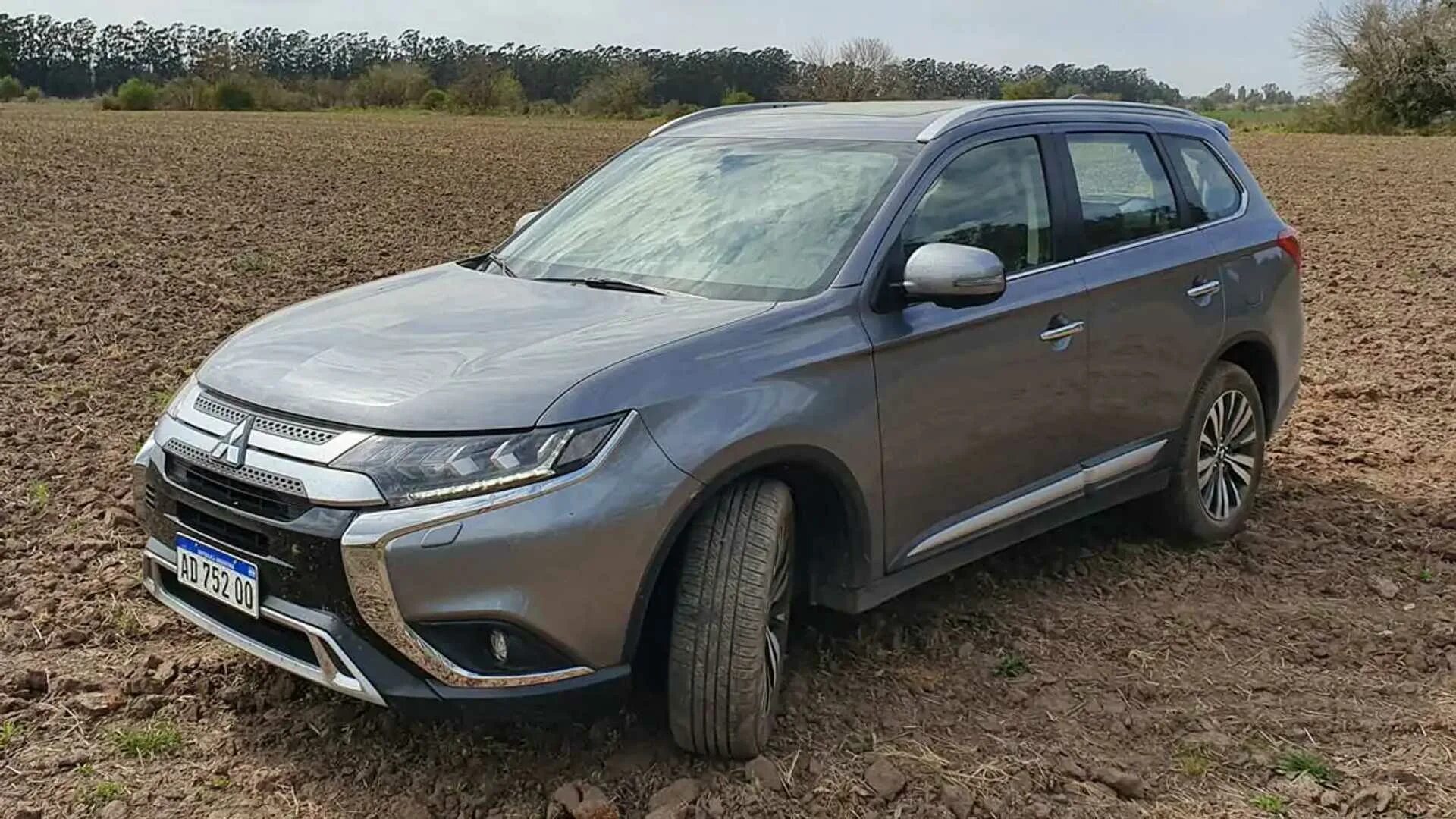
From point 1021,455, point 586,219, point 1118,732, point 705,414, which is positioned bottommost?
point 1118,732

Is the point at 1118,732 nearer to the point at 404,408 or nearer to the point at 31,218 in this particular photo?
the point at 404,408

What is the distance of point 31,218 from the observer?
558 inches

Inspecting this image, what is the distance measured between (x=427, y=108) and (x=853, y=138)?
254 feet

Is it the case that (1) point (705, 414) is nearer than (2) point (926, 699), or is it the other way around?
(1) point (705, 414)

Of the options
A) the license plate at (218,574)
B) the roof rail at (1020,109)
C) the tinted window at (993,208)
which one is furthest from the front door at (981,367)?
the license plate at (218,574)

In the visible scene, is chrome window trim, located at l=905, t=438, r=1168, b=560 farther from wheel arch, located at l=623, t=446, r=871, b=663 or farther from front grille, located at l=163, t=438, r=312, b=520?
front grille, located at l=163, t=438, r=312, b=520

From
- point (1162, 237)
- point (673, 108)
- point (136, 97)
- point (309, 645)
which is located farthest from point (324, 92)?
point (309, 645)

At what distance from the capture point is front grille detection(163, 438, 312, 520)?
3230 millimetres

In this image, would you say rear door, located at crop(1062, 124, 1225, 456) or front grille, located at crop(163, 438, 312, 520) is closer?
front grille, located at crop(163, 438, 312, 520)

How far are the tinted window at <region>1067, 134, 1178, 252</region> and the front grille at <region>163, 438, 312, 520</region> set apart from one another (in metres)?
2.85

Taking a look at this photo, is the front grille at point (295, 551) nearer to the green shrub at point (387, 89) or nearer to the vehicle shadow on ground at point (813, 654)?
the vehicle shadow on ground at point (813, 654)

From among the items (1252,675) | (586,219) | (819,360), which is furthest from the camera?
(586,219)

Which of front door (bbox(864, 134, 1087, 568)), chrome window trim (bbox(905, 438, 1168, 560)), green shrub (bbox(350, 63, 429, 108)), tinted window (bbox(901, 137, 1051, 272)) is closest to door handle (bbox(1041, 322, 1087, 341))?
A: front door (bbox(864, 134, 1087, 568))

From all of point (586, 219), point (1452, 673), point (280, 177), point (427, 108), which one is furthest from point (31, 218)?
point (427, 108)
